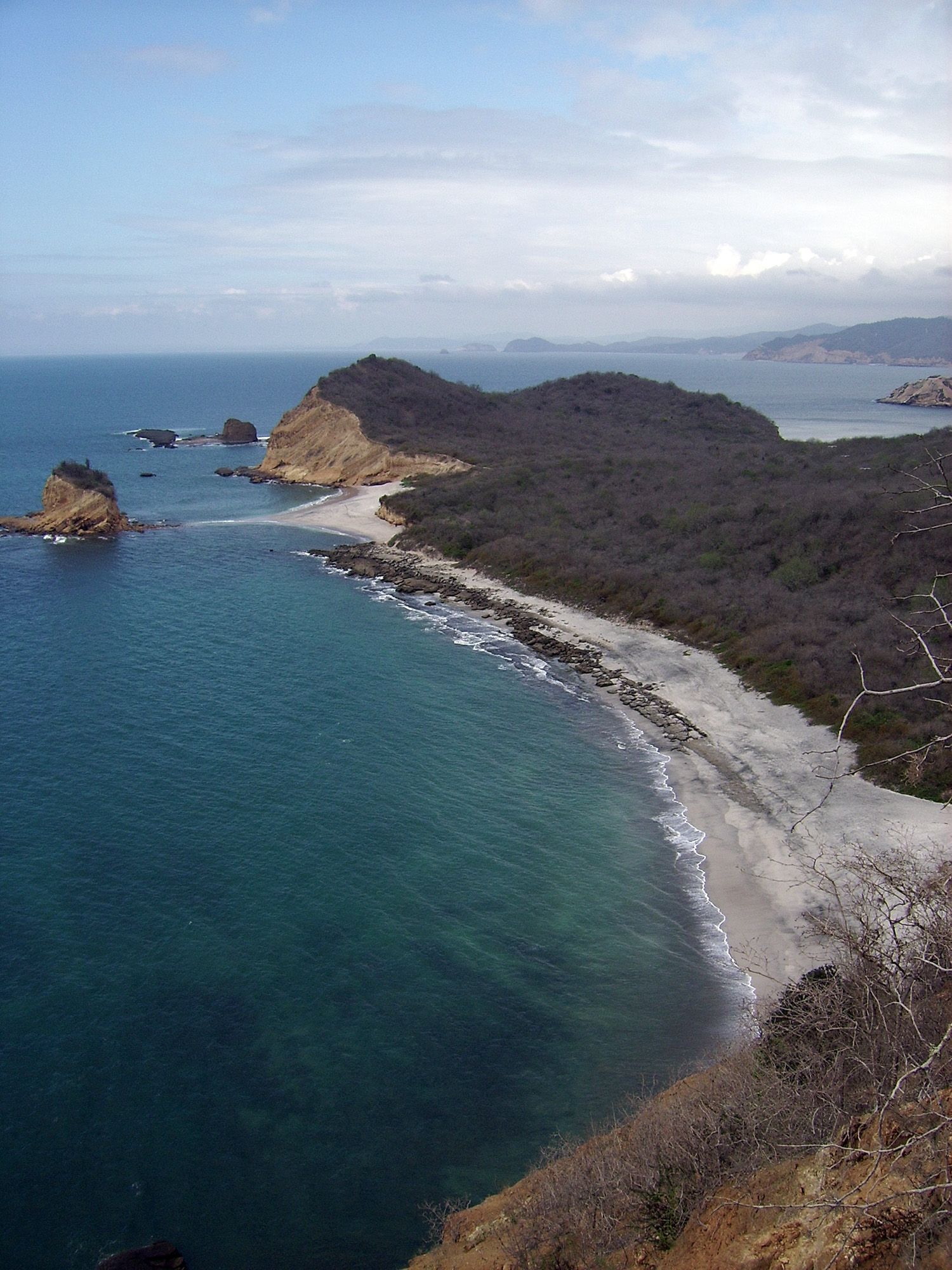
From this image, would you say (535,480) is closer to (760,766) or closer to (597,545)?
(597,545)

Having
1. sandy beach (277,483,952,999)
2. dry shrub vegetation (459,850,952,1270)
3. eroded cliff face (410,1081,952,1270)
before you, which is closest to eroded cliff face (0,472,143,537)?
sandy beach (277,483,952,999)

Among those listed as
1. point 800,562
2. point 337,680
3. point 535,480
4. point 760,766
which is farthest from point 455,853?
point 535,480

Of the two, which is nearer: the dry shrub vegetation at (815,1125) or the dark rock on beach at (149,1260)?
the dry shrub vegetation at (815,1125)

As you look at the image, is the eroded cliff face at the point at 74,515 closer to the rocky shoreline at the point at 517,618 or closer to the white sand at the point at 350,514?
the white sand at the point at 350,514

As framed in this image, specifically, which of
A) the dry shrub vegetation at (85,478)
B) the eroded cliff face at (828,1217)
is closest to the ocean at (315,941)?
the eroded cliff face at (828,1217)

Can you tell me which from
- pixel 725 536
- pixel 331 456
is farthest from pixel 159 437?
pixel 725 536

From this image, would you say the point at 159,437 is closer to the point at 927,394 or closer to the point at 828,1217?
the point at 828,1217
